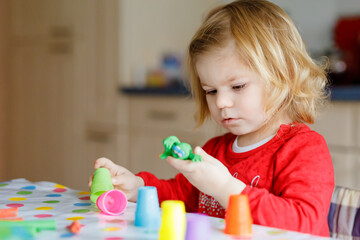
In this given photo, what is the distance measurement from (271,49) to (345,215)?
41cm

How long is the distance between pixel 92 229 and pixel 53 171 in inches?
97.3

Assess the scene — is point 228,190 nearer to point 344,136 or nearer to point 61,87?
point 344,136

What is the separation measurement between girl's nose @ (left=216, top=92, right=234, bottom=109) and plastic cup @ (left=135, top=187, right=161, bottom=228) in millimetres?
336

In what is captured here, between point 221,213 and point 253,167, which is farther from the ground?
point 253,167

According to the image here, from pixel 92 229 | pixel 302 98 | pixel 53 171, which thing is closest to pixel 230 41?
pixel 302 98

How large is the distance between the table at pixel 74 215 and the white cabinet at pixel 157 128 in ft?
4.35

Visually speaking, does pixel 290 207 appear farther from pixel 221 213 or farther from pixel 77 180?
pixel 77 180

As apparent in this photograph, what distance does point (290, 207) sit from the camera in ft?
2.96

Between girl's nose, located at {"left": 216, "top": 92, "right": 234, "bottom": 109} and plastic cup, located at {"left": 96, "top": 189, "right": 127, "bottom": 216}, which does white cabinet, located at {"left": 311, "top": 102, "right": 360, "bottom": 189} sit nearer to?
girl's nose, located at {"left": 216, "top": 92, "right": 234, "bottom": 109}

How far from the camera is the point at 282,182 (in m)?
1.00

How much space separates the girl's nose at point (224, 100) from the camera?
3.47ft

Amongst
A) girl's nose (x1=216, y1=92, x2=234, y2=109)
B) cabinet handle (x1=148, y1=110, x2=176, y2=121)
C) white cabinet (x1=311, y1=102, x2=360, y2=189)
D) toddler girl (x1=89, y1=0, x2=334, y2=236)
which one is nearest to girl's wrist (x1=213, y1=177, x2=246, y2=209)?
toddler girl (x1=89, y1=0, x2=334, y2=236)

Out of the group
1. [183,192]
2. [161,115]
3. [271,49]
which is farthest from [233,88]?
[161,115]

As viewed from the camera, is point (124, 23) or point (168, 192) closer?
point (168, 192)
